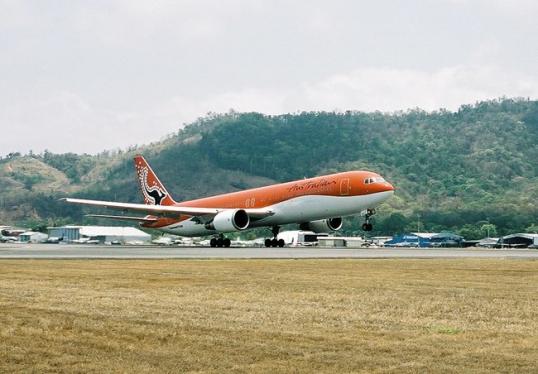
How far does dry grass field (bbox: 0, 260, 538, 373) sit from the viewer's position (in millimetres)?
12766

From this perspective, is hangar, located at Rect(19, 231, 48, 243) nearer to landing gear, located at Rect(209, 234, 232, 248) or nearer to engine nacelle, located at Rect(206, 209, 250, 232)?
landing gear, located at Rect(209, 234, 232, 248)

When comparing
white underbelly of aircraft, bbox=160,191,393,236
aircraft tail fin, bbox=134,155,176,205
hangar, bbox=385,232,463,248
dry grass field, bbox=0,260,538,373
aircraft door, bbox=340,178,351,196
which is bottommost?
dry grass field, bbox=0,260,538,373

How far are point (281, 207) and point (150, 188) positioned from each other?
2151 centimetres

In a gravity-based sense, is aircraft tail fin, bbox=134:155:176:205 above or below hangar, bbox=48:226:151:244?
above

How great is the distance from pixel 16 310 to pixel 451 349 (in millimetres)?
9378

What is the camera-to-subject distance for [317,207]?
69000 mm

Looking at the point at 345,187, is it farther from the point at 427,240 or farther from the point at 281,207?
the point at 427,240

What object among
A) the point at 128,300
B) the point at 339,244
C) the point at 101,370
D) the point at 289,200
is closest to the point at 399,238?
the point at 339,244

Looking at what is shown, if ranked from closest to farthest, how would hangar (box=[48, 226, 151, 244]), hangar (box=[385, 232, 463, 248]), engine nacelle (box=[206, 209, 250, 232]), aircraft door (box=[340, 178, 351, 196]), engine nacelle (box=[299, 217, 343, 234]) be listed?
aircraft door (box=[340, 178, 351, 196]) → engine nacelle (box=[206, 209, 250, 232]) → engine nacelle (box=[299, 217, 343, 234]) → hangar (box=[385, 232, 463, 248]) → hangar (box=[48, 226, 151, 244])

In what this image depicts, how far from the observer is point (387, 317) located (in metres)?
17.6

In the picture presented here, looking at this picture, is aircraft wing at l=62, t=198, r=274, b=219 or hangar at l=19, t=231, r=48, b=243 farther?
hangar at l=19, t=231, r=48, b=243

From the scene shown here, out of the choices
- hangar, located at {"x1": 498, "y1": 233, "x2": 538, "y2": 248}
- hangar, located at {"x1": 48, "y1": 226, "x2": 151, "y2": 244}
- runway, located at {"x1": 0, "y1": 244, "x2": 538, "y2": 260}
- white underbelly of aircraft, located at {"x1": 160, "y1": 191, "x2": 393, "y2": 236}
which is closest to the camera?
runway, located at {"x1": 0, "y1": 244, "x2": 538, "y2": 260}

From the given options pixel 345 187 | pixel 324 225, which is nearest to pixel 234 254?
pixel 345 187

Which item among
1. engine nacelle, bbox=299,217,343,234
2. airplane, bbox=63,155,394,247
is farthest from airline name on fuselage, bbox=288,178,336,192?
engine nacelle, bbox=299,217,343,234
